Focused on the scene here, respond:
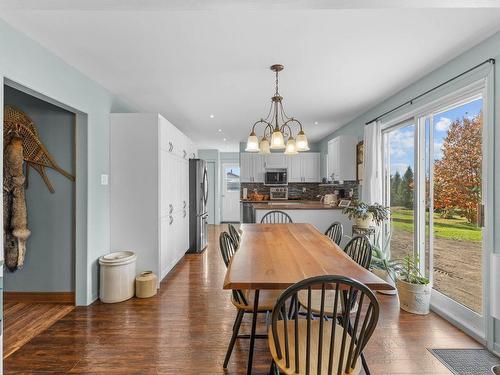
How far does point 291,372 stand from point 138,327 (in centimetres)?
180

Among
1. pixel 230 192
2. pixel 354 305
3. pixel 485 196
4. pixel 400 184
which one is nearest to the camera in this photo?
pixel 354 305

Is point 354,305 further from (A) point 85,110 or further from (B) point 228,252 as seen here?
(A) point 85,110

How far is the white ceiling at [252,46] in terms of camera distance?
187 cm

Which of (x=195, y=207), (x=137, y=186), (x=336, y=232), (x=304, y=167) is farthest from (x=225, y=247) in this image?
(x=304, y=167)

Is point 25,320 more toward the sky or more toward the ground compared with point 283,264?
more toward the ground

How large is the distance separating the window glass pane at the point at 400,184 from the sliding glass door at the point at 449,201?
13 millimetres

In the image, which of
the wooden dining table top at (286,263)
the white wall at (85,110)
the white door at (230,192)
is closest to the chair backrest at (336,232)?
the wooden dining table top at (286,263)

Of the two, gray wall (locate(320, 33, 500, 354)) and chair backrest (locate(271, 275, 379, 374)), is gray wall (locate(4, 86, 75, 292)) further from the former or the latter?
gray wall (locate(320, 33, 500, 354))

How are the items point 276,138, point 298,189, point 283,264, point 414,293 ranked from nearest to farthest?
1. point 283,264
2. point 276,138
3. point 414,293
4. point 298,189

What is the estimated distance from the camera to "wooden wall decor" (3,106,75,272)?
9.16 feet

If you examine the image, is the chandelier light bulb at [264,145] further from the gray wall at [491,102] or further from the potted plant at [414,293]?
the potted plant at [414,293]

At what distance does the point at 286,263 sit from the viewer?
1.80m

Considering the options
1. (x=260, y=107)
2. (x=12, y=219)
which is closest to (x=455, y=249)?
(x=260, y=107)

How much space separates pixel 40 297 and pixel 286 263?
2916mm
